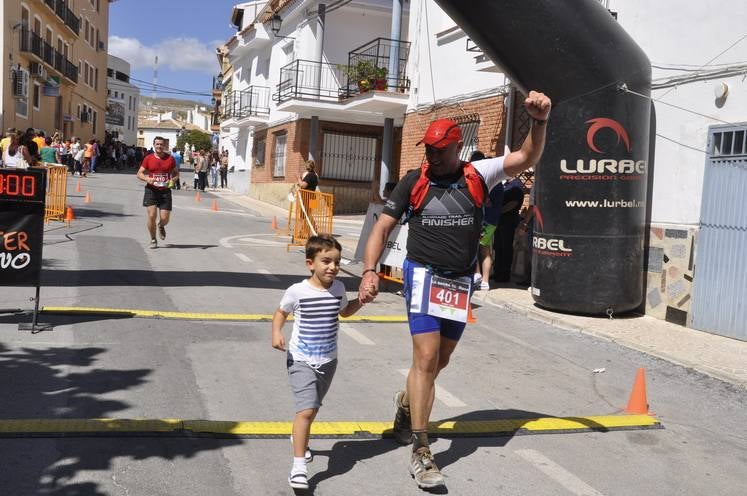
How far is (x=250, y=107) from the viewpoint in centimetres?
3550

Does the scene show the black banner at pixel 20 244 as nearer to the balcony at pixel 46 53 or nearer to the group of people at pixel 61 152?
the group of people at pixel 61 152

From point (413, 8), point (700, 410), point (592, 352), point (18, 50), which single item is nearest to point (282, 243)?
point (413, 8)

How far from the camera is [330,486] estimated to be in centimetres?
397

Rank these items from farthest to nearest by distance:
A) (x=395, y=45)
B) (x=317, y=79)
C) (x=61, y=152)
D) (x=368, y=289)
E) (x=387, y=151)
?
(x=61, y=152), (x=317, y=79), (x=387, y=151), (x=395, y=45), (x=368, y=289)

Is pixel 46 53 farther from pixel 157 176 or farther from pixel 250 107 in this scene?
pixel 157 176

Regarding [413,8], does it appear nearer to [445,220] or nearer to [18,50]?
[445,220]

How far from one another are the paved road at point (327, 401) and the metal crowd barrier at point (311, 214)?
450 cm

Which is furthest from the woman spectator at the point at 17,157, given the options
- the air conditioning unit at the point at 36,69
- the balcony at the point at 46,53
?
the air conditioning unit at the point at 36,69

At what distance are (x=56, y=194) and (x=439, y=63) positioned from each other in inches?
351

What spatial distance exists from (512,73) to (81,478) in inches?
271

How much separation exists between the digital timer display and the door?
24.1 ft

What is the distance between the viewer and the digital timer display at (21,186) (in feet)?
22.6

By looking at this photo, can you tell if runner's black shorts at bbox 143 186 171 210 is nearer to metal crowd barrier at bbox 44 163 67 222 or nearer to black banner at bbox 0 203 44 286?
metal crowd barrier at bbox 44 163 67 222

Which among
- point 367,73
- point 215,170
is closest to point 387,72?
point 367,73
